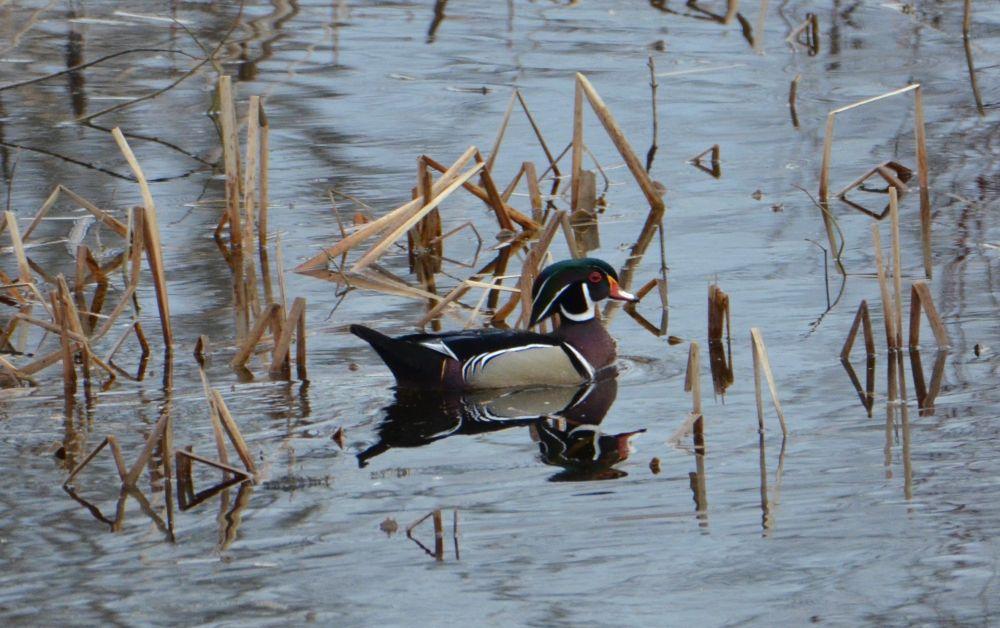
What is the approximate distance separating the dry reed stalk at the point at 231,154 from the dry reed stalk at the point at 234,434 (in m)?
2.82

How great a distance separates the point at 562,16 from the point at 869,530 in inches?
470

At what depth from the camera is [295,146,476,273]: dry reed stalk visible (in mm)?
9383

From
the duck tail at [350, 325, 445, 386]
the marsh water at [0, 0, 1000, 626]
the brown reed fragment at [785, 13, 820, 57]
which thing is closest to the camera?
the marsh water at [0, 0, 1000, 626]

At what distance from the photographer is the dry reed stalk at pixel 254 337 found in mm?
7844

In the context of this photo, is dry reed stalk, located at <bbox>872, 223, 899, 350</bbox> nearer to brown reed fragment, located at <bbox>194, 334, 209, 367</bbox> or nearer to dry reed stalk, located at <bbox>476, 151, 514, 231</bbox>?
dry reed stalk, located at <bbox>476, 151, 514, 231</bbox>

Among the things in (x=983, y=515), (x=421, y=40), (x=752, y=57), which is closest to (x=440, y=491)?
(x=983, y=515)

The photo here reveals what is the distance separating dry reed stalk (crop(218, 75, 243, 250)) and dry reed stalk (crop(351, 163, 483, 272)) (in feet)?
2.31

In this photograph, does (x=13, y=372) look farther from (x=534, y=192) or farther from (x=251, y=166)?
(x=534, y=192)

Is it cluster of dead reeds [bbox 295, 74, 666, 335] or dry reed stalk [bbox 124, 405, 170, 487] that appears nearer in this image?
dry reed stalk [bbox 124, 405, 170, 487]

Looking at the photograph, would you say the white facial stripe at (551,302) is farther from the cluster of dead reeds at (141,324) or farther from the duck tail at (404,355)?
the cluster of dead reeds at (141,324)

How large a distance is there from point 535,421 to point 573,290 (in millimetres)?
1045

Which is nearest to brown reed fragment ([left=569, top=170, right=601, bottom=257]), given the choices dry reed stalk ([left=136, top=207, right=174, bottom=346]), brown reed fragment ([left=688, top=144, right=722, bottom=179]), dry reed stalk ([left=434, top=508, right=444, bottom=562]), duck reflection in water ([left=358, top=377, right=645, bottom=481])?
brown reed fragment ([left=688, top=144, right=722, bottom=179])

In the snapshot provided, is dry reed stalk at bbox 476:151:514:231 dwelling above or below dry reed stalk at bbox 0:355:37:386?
above

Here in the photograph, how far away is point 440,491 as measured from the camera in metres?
6.38
